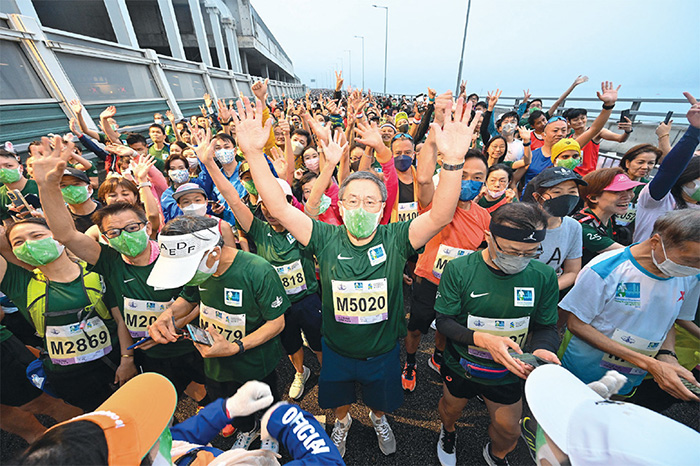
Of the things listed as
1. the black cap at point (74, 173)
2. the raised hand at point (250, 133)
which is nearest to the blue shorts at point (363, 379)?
the raised hand at point (250, 133)

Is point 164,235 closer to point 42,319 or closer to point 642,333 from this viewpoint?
point 42,319

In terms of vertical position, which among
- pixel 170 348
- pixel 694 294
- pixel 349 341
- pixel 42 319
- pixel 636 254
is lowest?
pixel 170 348

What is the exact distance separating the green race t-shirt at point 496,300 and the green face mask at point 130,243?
2.45m

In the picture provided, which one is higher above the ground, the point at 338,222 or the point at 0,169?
the point at 0,169

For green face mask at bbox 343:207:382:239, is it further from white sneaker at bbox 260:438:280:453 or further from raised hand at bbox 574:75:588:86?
raised hand at bbox 574:75:588:86

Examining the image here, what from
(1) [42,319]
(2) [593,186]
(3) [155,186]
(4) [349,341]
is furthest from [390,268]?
(3) [155,186]

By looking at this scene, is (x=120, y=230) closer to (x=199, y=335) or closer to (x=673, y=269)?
(x=199, y=335)

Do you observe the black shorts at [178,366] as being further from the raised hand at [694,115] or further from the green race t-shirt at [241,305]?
the raised hand at [694,115]

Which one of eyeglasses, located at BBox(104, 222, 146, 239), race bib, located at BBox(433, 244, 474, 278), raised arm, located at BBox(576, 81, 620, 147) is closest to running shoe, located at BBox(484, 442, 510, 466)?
race bib, located at BBox(433, 244, 474, 278)

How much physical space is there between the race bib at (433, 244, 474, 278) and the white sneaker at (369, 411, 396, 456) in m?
1.47

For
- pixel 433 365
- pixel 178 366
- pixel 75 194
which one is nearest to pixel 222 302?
pixel 178 366

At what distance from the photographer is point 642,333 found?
1858 millimetres

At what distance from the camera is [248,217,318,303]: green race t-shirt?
289 cm

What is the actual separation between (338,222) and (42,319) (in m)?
2.82
